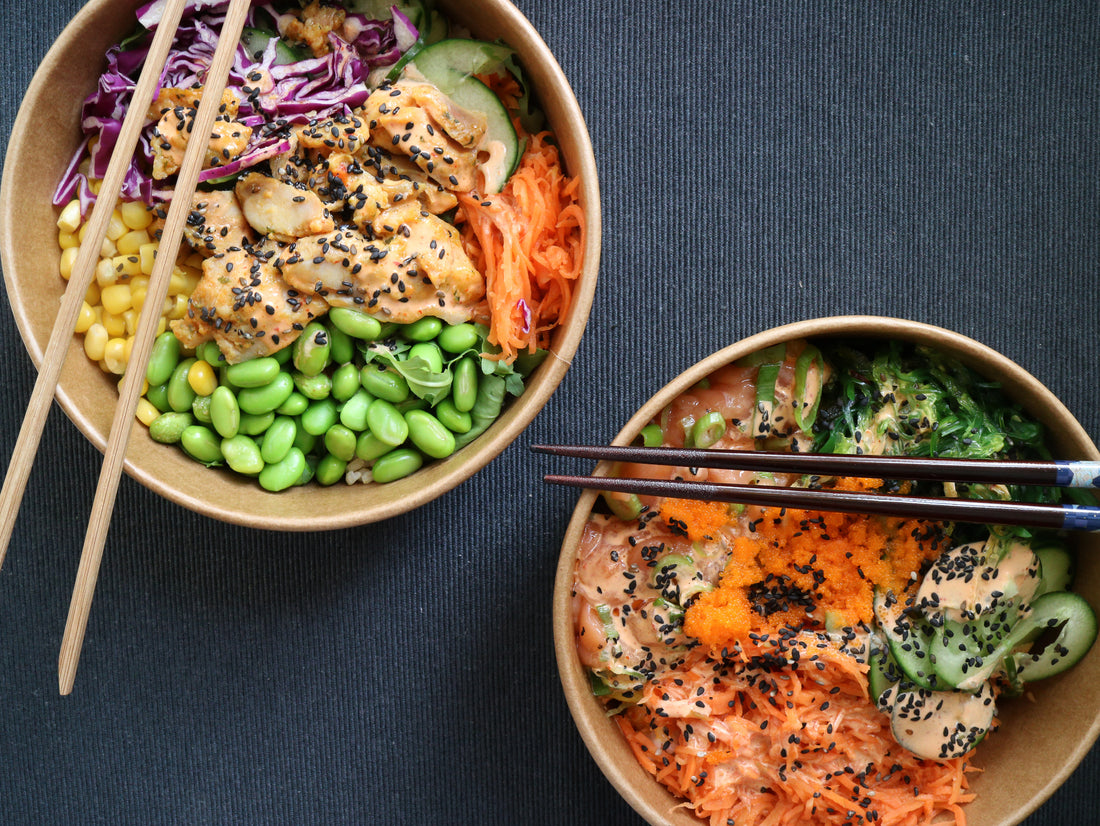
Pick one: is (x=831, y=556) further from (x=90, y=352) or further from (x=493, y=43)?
(x=90, y=352)

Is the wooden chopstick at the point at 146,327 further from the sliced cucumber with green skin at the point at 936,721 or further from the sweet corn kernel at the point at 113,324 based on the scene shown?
the sliced cucumber with green skin at the point at 936,721

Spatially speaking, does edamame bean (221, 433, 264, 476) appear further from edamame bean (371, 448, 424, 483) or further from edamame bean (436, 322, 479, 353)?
edamame bean (436, 322, 479, 353)

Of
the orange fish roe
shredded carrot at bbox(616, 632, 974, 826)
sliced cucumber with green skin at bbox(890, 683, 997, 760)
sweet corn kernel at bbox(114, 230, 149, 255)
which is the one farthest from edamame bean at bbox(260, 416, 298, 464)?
sliced cucumber with green skin at bbox(890, 683, 997, 760)

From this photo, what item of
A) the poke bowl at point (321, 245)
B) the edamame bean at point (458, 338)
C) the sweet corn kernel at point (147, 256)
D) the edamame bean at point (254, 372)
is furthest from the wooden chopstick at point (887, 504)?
the sweet corn kernel at point (147, 256)

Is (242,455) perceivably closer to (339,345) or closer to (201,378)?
(201,378)

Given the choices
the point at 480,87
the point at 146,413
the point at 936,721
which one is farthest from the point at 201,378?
the point at 936,721

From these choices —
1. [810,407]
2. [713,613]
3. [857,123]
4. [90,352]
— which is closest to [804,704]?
[713,613]
